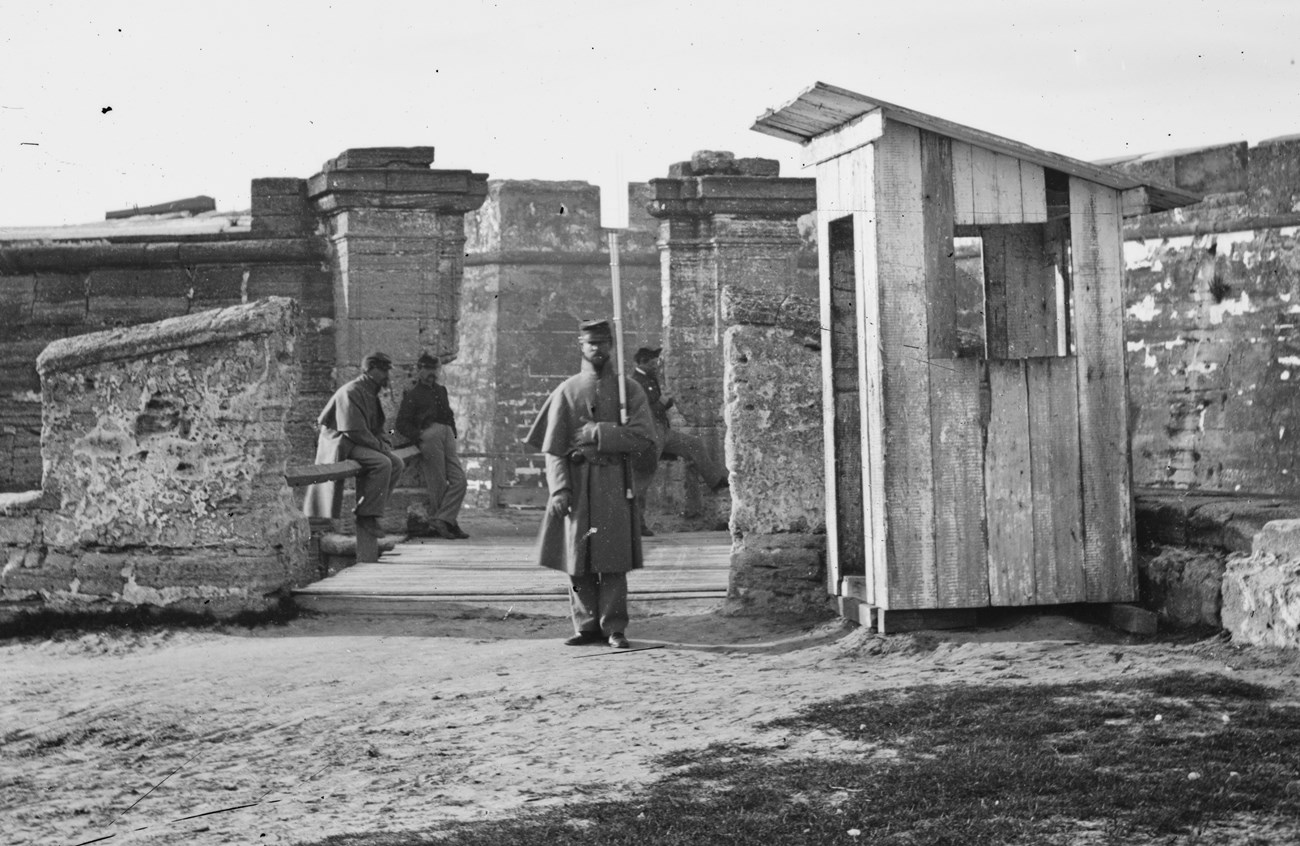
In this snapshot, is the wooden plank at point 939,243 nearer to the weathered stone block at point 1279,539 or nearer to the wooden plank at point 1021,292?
the wooden plank at point 1021,292

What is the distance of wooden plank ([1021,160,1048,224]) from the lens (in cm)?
792

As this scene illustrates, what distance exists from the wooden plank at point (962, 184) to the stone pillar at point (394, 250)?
7995 mm

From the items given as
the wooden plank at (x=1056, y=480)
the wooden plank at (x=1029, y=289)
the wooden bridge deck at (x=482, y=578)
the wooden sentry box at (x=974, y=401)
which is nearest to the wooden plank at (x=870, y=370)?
the wooden sentry box at (x=974, y=401)

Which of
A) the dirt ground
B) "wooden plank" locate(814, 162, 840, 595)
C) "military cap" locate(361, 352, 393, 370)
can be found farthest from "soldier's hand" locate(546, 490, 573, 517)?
"military cap" locate(361, 352, 393, 370)

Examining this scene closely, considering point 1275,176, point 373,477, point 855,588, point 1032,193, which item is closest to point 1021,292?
point 1032,193

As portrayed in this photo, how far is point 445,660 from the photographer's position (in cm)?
845

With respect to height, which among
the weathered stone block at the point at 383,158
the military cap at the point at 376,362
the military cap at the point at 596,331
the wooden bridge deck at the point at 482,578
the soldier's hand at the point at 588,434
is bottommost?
the wooden bridge deck at the point at 482,578

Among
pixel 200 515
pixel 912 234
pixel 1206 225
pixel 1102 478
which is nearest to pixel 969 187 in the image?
pixel 912 234

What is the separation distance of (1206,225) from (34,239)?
1162cm

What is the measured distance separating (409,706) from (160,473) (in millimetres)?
2958

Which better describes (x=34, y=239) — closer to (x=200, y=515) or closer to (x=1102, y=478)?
(x=200, y=515)

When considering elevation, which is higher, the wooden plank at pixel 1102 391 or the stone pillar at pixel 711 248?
the stone pillar at pixel 711 248

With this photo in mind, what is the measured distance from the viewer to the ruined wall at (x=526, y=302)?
89.9ft

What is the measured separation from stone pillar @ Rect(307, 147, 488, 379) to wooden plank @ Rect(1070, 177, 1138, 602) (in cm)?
826
